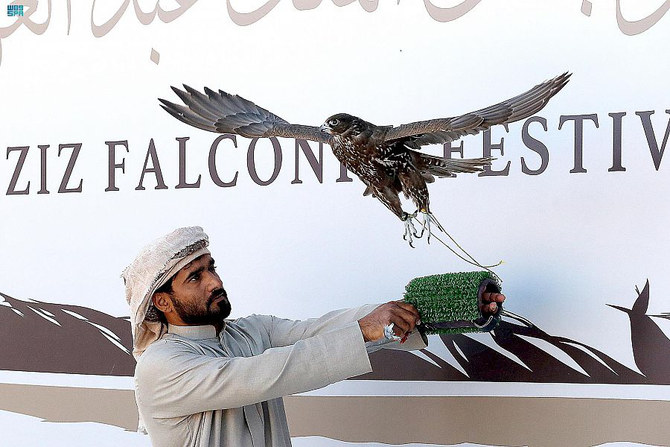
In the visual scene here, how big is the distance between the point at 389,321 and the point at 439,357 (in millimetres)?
431

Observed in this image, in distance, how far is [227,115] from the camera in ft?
8.07

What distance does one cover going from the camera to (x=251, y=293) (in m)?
2.72

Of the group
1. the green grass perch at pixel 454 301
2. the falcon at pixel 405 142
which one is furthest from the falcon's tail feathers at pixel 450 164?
the green grass perch at pixel 454 301

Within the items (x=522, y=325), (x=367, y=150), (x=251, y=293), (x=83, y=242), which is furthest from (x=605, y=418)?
(x=83, y=242)

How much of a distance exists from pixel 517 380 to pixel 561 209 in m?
0.41

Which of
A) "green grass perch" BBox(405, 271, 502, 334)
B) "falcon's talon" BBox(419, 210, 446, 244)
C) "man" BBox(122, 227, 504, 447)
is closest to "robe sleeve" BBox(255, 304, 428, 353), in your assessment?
"man" BBox(122, 227, 504, 447)

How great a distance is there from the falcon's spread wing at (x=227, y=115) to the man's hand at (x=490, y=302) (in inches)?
25.8

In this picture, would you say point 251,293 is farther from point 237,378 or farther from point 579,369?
point 579,369

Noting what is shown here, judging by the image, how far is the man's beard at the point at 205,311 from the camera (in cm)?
221

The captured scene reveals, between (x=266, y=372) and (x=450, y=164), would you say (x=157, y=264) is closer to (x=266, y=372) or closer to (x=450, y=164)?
(x=266, y=372)

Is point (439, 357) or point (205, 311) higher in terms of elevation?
point (205, 311)

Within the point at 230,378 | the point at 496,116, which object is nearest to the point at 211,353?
the point at 230,378

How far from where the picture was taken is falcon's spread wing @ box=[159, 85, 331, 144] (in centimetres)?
244

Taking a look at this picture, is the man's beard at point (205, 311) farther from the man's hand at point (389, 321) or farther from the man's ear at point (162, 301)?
the man's hand at point (389, 321)
